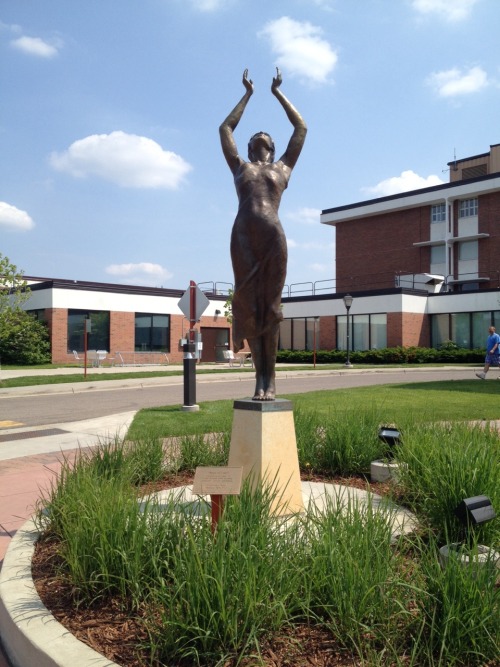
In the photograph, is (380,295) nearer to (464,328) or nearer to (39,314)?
(464,328)

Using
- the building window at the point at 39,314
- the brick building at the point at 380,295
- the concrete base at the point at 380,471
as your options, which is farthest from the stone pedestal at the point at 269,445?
the building window at the point at 39,314

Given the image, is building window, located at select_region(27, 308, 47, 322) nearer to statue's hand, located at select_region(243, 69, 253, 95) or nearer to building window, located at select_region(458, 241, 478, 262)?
building window, located at select_region(458, 241, 478, 262)

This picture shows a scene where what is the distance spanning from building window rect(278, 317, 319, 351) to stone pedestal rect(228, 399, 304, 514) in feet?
127

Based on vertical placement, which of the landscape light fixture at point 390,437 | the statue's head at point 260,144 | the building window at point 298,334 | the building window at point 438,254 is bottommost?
the landscape light fixture at point 390,437

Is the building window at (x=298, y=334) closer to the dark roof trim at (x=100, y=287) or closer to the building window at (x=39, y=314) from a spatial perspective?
the dark roof trim at (x=100, y=287)

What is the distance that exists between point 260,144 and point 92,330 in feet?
105

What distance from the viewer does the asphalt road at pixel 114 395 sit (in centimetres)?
1412

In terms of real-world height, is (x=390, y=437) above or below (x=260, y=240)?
below

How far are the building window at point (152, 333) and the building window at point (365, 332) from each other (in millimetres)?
11243

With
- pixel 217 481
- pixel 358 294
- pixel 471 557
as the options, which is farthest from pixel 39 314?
pixel 471 557

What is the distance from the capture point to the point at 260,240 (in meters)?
5.72

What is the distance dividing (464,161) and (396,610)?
55771mm

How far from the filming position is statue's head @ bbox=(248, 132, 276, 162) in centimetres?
614

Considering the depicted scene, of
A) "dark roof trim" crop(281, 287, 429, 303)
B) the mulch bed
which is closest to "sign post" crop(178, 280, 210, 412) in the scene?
the mulch bed
